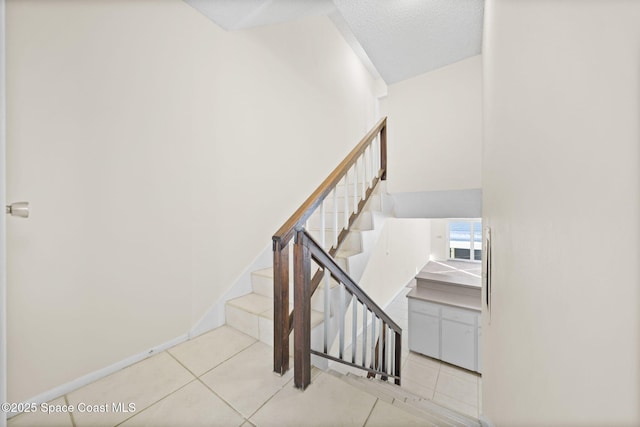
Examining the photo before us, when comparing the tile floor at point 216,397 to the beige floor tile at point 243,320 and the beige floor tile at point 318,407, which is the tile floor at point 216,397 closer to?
the beige floor tile at point 318,407

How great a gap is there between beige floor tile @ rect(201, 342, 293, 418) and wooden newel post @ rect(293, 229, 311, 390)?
0.15 meters

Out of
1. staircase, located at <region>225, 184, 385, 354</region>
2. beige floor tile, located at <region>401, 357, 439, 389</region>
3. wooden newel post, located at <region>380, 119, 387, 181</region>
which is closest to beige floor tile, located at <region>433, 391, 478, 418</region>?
beige floor tile, located at <region>401, 357, 439, 389</region>

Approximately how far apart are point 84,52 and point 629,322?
2.20m

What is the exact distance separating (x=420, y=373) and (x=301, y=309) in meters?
2.58

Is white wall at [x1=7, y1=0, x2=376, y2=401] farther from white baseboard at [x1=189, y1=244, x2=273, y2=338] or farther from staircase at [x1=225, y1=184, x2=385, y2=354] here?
staircase at [x1=225, y1=184, x2=385, y2=354]

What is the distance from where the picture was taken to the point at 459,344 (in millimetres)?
3121

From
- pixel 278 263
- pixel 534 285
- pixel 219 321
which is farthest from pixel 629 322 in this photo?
pixel 219 321

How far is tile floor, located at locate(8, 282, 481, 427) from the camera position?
3.92 ft

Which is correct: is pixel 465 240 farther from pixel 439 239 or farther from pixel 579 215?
pixel 579 215

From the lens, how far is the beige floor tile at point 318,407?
3.87 ft

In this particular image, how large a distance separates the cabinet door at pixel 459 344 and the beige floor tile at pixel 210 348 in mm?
2535

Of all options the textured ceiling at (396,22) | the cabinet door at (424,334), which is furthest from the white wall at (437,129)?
the cabinet door at (424,334)

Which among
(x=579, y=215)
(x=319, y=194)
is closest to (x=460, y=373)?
(x=319, y=194)

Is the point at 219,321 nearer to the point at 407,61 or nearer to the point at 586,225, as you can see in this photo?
the point at 586,225
